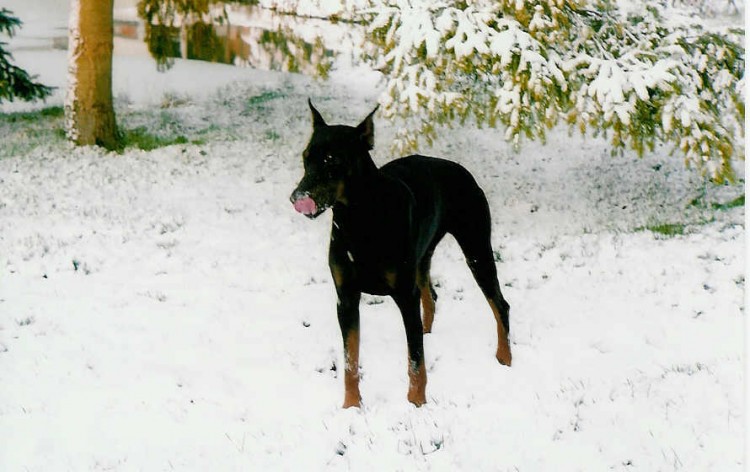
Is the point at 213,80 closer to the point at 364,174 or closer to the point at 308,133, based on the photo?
the point at 308,133

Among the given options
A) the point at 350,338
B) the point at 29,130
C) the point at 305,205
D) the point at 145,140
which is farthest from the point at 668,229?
the point at 29,130

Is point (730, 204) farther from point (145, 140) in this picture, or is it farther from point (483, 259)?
point (145, 140)

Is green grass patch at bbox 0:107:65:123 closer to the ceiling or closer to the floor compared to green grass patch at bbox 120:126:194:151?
closer to the floor

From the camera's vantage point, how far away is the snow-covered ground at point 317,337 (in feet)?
14.0

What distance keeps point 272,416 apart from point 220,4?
12.9m

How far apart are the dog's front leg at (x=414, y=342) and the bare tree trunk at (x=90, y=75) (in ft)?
34.5

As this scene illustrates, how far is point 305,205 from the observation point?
394cm

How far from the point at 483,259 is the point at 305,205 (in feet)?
6.49

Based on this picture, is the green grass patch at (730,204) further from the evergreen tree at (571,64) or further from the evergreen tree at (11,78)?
the evergreen tree at (11,78)

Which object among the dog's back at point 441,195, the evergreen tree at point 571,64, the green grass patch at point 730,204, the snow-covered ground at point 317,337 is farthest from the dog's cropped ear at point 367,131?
the green grass patch at point 730,204

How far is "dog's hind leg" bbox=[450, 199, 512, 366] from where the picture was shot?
5379mm

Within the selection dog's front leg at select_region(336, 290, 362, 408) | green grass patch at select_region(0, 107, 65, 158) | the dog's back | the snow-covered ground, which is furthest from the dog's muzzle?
green grass patch at select_region(0, 107, 65, 158)

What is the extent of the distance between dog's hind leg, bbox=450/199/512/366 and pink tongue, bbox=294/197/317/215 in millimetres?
1790

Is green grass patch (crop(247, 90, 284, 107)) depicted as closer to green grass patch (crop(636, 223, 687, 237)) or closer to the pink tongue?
green grass patch (crop(636, 223, 687, 237))
